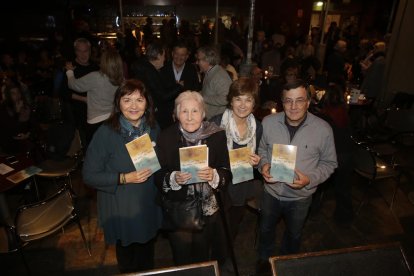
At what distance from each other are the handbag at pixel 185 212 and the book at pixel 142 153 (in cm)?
33

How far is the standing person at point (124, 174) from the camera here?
2295 millimetres

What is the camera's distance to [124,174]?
2.32 meters

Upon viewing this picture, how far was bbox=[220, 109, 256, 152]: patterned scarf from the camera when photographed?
267 cm

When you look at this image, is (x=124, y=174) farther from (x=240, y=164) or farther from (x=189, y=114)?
(x=240, y=164)

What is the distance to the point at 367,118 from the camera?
5762 mm

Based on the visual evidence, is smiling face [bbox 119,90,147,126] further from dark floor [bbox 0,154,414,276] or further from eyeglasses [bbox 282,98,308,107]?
dark floor [bbox 0,154,414,276]

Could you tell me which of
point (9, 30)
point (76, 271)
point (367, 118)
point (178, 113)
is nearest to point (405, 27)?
point (367, 118)

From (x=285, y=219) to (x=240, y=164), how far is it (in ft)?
2.74

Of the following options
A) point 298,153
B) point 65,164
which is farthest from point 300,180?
point 65,164

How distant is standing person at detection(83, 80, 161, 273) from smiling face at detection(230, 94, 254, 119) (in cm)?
74

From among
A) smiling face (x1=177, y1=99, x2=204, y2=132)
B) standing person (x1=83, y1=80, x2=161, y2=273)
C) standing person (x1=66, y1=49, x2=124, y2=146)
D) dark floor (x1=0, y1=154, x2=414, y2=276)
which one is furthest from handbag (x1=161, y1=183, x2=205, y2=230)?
standing person (x1=66, y1=49, x2=124, y2=146)

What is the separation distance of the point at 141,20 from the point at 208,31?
336cm

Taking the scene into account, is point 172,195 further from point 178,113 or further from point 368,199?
point 368,199

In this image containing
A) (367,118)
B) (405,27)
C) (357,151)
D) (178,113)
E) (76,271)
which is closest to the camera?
(178,113)
